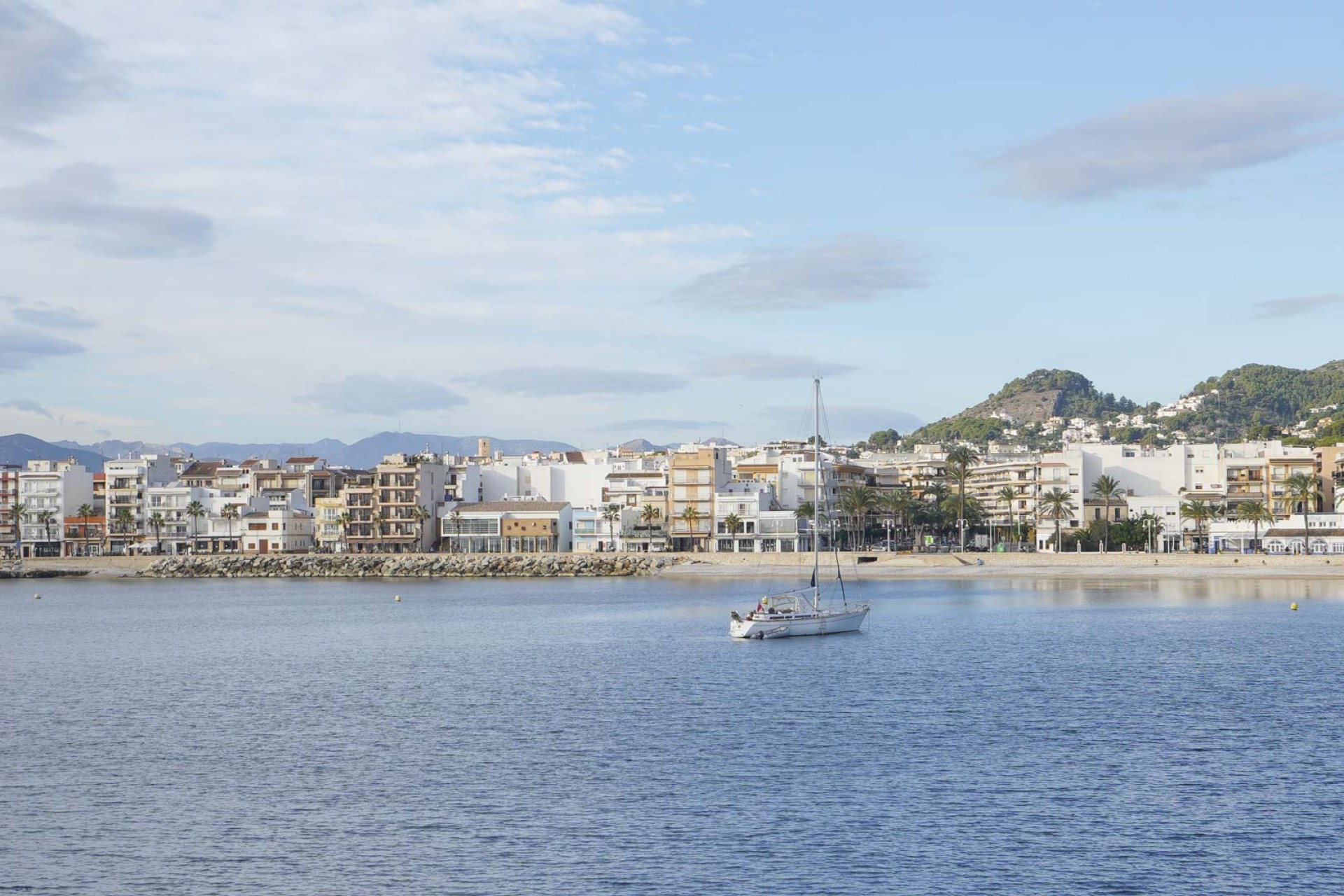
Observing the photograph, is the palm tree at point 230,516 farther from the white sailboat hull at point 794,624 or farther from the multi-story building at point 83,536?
the white sailboat hull at point 794,624

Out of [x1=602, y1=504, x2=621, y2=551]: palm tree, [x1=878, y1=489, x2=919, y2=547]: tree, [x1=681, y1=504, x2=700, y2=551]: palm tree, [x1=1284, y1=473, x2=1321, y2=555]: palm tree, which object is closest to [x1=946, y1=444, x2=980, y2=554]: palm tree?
[x1=878, y1=489, x2=919, y2=547]: tree

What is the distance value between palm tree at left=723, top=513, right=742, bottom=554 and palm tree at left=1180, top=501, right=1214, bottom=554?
4456 centimetres

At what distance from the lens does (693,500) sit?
150750mm

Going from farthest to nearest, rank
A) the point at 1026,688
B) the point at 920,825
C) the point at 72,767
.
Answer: the point at 1026,688, the point at 72,767, the point at 920,825

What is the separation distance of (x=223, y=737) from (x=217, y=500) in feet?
427

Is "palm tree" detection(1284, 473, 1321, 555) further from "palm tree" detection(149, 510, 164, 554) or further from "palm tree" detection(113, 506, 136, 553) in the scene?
"palm tree" detection(113, 506, 136, 553)

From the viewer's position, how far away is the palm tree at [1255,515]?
129875 millimetres

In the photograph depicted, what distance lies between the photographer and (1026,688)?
1921 inches

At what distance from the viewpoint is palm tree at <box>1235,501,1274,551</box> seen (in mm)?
129875

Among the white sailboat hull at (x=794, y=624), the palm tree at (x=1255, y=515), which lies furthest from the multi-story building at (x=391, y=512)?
the white sailboat hull at (x=794, y=624)

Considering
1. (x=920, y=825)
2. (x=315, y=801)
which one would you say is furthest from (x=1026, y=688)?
(x=315, y=801)

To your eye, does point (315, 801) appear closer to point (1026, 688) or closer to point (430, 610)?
point (1026, 688)

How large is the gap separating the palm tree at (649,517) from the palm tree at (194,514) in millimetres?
51509

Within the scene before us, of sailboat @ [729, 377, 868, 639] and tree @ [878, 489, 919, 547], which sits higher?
tree @ [878, 489, 919, 547]
